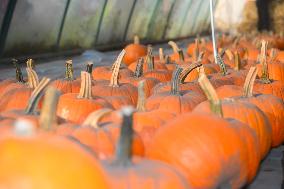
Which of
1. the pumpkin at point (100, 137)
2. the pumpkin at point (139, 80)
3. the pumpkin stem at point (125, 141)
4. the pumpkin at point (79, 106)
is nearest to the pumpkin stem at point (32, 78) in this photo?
the pumpkin at point (79, 106)

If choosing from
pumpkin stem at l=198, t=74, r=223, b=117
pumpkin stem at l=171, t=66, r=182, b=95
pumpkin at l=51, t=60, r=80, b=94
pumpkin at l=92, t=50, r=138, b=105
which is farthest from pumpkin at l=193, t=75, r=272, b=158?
pumpkin at l=51, t=60, r=80, b=94

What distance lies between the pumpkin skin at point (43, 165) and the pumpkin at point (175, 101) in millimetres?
1594

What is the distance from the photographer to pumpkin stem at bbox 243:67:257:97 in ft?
11.3

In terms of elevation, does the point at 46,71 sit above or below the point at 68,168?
above

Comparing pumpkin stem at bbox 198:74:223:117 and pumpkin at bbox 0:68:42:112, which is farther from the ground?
pumpkin at bbox 0:68:42:112

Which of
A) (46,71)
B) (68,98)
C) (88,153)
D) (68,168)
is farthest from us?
(46,71)

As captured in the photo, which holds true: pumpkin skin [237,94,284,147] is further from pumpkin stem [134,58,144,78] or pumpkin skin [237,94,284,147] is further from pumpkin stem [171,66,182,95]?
pumpkin stem [134,58,144,78]

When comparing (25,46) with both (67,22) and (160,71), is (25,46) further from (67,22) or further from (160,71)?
Result: (160,71)

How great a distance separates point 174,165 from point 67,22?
8.95 m

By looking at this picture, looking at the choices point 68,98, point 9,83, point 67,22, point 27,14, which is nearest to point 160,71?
point 9,83

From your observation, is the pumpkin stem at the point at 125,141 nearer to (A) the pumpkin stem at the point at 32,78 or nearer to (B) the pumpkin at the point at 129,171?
(B) the pumpkin at the point at 129,171

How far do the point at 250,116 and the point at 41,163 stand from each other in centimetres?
164

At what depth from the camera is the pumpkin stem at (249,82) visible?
11.3 feet

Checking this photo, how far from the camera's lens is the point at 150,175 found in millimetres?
2029
